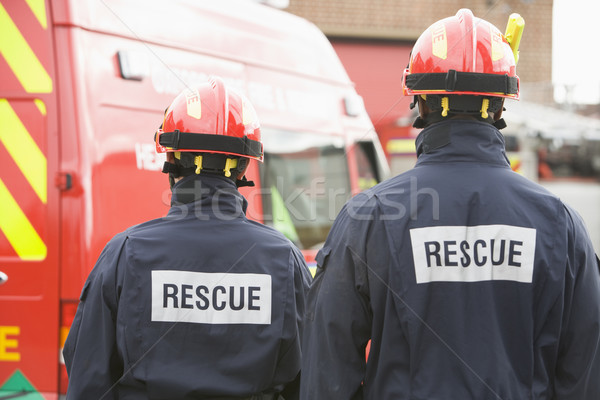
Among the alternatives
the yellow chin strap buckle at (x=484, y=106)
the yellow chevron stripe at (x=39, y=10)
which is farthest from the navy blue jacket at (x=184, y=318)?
the yellow chevron stripe at (x=39, y=10)

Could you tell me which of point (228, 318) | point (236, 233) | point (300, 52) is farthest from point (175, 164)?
point (300, 52)

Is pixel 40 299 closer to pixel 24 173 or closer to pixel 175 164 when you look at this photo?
pixel 24 173

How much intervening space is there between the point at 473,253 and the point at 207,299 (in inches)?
35.6

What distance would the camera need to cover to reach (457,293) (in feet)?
6.61

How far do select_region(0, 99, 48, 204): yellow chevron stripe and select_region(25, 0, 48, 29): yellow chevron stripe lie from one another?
1.38ft

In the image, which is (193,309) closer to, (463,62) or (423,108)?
(423,108)

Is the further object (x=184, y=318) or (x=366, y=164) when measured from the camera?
(x=366, y=164)

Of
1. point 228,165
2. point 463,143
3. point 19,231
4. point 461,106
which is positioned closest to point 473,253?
point 463,143

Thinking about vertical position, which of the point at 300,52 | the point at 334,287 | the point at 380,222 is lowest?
the point at 334,287

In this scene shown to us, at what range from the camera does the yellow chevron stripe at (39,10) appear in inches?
138

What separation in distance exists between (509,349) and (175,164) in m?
1.34

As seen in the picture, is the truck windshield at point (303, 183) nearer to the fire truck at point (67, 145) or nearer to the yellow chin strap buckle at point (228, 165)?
the fire truck at point (67, 145)

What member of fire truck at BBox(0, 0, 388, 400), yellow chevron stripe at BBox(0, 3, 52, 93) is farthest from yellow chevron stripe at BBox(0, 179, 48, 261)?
yellow chevron stripe at BBox(0, 3, 52, 93)

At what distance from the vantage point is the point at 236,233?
2.54m
